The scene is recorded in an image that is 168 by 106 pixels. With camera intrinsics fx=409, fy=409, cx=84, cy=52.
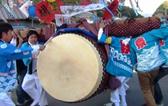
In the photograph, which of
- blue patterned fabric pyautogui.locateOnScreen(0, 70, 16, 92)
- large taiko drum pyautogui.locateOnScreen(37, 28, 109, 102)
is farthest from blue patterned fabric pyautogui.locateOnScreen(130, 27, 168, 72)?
blue patterned fabric pyautogui.locateOnScreen(0, 70, 16, 92)

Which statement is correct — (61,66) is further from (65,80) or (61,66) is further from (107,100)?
(107,100)

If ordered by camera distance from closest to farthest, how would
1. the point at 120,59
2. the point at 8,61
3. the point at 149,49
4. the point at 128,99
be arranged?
the point at 8,61 < the point at 149,49 < the point at 120,59 < the point at 128,99

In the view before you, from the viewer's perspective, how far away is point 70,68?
17.5 ft

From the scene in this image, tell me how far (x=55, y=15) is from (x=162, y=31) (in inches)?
60.3

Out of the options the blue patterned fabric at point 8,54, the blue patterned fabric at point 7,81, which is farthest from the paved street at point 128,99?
the blue patterned fabric at point 8,54

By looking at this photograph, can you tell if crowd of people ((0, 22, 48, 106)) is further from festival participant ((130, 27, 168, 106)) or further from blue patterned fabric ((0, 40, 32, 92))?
festival participant ((130, 27, 168, 106))

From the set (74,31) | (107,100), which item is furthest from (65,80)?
(107,100)

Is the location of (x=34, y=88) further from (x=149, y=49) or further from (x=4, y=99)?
(x=149, y=49)

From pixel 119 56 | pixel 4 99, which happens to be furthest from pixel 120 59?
pixel 4 99

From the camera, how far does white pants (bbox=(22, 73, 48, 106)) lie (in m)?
6.27

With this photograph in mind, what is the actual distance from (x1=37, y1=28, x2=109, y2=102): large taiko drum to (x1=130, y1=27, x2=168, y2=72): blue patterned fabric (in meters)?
0.44

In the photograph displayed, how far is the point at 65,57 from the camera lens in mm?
5355

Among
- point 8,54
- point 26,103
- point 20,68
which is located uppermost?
Answer: point 8,54

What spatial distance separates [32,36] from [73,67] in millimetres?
1251
